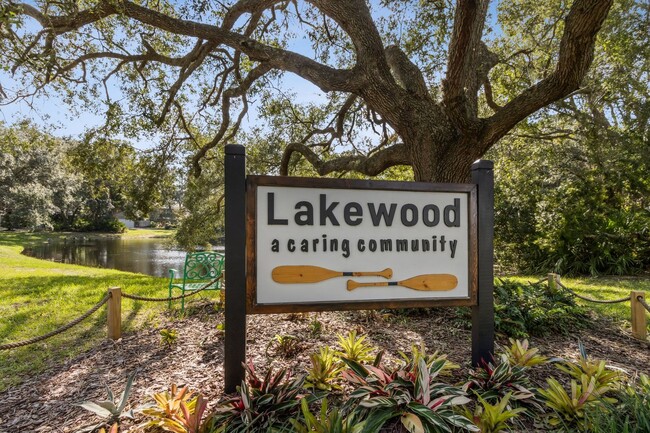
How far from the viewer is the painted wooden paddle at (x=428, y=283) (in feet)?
8.29

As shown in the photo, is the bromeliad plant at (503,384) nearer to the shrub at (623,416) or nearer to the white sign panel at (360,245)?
the shrub at (623,416)

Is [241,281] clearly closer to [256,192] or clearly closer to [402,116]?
[256,192]

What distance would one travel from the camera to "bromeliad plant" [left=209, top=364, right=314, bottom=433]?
6.32 feet

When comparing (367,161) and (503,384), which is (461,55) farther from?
(503,384)

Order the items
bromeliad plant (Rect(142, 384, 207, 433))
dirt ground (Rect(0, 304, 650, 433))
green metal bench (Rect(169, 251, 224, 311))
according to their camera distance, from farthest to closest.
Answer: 1. green metal bench (Rect(169, 251, 224, 311))
2. dirt ground (Rect(0, 304, 650, 433))
3. bromeliad plant (Rect(142, 384, 207, 433))

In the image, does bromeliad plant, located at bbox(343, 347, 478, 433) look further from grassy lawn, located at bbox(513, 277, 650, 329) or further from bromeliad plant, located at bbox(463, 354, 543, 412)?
grassy lawn, located at bbox(513, 277, 650, 329)

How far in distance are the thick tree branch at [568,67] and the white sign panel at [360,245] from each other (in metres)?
2.66

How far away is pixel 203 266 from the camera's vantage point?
18.3 feet

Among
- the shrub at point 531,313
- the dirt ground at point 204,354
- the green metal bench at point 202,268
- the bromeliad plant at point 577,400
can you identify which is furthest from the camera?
the green metal bench at point 202,268

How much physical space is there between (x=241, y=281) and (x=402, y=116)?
366cm

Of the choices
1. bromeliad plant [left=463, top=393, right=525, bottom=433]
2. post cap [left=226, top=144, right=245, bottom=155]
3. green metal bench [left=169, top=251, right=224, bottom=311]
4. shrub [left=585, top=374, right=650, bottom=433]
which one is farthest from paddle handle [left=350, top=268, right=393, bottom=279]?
green metal bench [left=169, top=251, right=224, bottom=311]

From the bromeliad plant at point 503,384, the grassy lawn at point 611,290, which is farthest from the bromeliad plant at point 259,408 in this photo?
the grassy lawn at point 611,290

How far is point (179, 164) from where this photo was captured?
9.80 metres

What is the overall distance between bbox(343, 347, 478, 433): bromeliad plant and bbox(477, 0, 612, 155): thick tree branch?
3.65m
